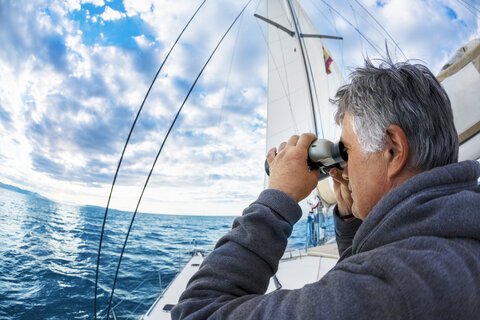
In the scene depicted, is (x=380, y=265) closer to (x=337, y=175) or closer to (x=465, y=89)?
(x=337, y=175)

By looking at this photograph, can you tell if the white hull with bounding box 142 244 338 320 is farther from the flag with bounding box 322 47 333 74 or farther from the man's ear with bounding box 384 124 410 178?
the flag with bounding box 322 47 333 74

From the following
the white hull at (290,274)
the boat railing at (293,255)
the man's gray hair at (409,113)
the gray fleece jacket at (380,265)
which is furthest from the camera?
the boat railing at (293,255)

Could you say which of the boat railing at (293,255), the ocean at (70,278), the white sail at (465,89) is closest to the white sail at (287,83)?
the ocean at (70,278)

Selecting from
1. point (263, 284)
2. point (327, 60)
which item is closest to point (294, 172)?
point (263, 284)

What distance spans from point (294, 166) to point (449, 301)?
11.4 inches

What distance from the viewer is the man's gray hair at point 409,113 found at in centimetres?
47

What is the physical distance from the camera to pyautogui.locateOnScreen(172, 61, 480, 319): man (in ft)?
1.01

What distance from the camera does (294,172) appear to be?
515mm

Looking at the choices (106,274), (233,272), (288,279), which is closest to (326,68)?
(288,279)

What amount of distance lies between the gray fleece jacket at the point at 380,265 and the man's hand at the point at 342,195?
1.05ft

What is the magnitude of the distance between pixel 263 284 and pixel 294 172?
7.8 inches

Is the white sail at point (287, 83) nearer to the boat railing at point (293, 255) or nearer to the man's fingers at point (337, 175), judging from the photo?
the boat railing at point (293, 255)

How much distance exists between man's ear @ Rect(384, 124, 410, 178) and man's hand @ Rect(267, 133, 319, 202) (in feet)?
0.42

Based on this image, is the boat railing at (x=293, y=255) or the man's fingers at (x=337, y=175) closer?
the man's fingers at (x=337, y=175)
